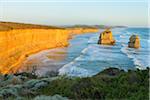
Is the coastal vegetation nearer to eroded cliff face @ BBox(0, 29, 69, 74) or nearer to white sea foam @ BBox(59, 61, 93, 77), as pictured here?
white sea foam @ BBox(59, 61, 93, 77)

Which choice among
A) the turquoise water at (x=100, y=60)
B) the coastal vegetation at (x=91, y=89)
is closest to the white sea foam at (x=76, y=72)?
the turquoise water at (x=100, y=60)

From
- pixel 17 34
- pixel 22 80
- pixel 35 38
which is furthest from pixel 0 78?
pixel 35 38

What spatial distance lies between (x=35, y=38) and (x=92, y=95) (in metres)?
61.7

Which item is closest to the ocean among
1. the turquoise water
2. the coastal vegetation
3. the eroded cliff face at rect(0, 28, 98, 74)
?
the turquoise water

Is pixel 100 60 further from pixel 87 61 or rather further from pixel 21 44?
pixel 21 44

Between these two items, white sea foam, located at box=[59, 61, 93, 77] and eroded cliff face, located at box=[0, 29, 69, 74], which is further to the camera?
eroded cliff face, located at box=[0, 29, 69, 74]

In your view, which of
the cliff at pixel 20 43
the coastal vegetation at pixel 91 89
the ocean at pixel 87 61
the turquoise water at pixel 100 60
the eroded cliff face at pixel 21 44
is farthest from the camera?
the cliff at pixel 20 43

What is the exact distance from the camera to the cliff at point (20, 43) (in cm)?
4341

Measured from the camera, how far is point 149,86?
8766 millimetres

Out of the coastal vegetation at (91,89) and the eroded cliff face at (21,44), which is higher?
the coastal vegetation at (91,89)

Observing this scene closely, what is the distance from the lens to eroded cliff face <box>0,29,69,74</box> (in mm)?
43312

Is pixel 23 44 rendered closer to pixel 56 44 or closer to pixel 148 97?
pixel 56 44

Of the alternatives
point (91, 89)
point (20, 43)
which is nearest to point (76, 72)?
point (91, 89)

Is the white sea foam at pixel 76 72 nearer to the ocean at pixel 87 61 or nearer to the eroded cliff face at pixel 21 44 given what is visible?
the ocean at pixel 87 61
